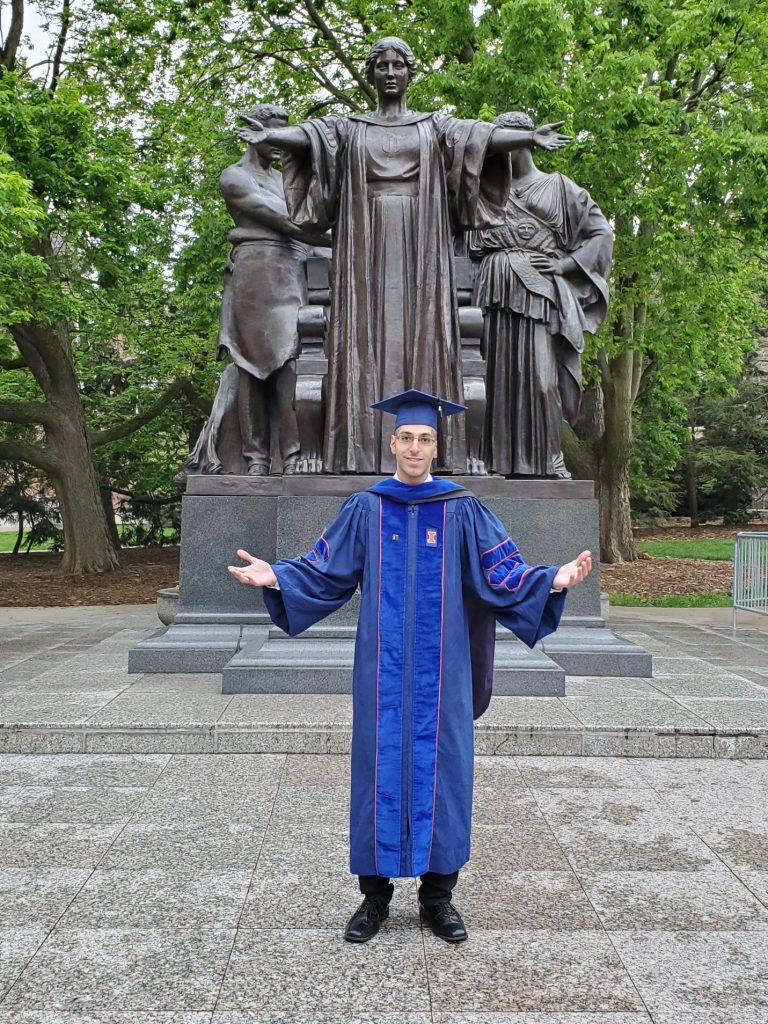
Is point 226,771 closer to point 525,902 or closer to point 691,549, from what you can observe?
point 525,902

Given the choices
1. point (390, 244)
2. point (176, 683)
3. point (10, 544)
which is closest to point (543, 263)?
point (390, 244)

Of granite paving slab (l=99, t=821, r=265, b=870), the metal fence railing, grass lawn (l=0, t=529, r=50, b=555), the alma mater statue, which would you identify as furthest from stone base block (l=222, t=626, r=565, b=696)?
grass lawn (l=0, t=529, r=50, b=555)

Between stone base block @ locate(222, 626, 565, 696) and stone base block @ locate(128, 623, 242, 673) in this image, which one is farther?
stone base block @ locate(128, 623, 242, 673)

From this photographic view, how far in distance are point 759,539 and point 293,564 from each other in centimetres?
874

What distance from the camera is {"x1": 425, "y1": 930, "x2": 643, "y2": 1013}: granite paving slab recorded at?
3053mm

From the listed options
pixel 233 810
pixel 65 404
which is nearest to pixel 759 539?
pixel 233 810

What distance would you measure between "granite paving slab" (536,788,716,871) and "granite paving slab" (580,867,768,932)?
0.11 metres

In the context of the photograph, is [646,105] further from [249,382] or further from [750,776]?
[750,776]

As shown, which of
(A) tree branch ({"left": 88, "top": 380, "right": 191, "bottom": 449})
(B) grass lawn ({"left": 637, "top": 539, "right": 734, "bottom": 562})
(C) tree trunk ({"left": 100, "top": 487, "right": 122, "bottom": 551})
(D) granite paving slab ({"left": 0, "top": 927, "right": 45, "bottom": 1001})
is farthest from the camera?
(B) grass lawn ({"left": 637, "top": 539, "right": 734, "bottom": 562})

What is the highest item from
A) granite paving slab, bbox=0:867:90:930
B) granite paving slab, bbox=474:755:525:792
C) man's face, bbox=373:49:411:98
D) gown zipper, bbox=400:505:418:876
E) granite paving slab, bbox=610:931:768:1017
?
man's face, bbox=373:49:411:98

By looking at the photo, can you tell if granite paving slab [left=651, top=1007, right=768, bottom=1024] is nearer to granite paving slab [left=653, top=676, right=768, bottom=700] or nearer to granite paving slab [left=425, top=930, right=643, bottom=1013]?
granite paving slab [left=425, top=930, right=643, bottom=1013]

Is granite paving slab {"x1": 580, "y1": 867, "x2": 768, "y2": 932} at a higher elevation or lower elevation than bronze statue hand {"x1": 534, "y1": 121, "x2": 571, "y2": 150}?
lower

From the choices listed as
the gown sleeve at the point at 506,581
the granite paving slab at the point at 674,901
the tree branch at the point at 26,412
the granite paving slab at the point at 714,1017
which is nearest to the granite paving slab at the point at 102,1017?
the granite paving slab at the point at 714,1017

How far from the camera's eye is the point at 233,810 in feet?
16.0
